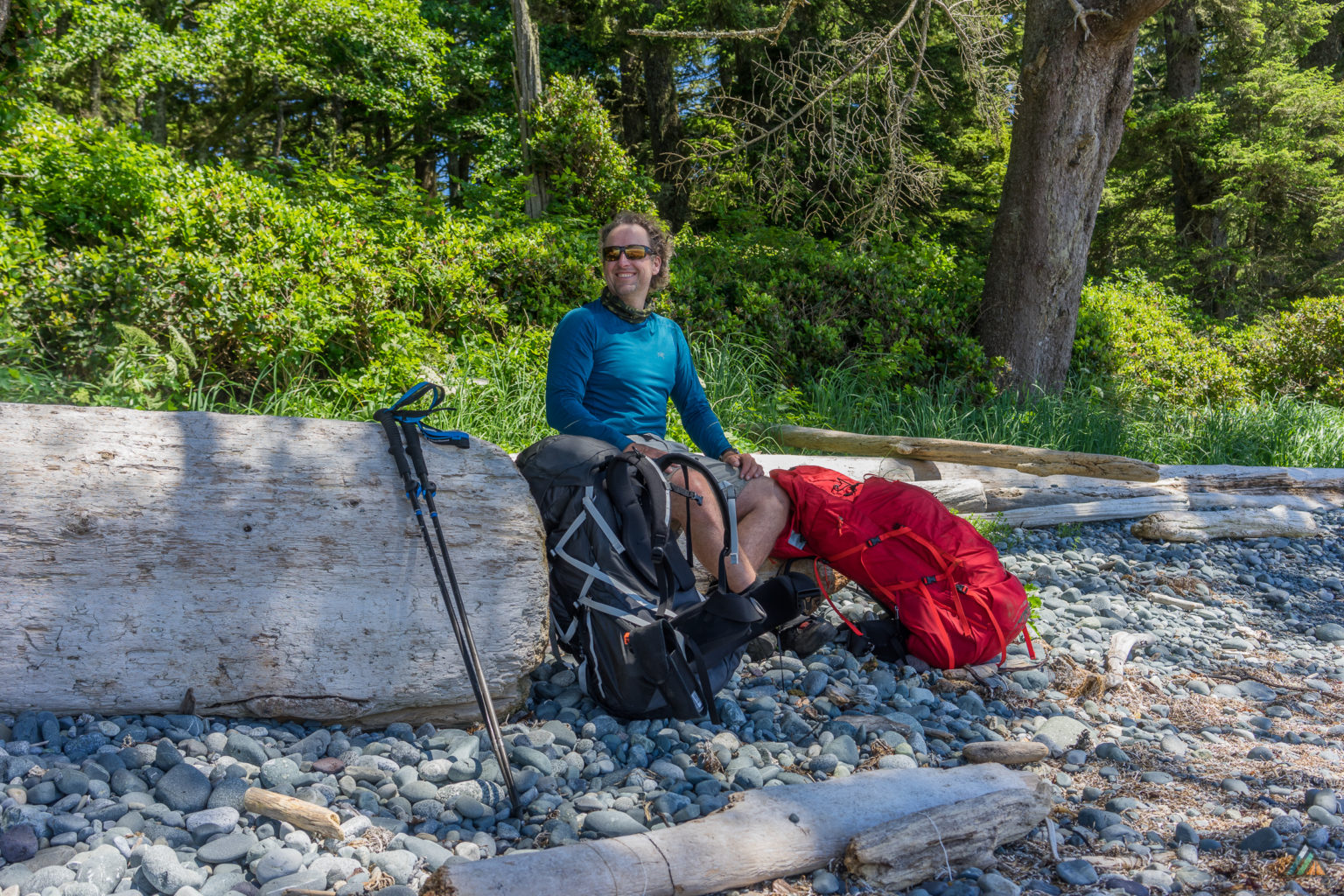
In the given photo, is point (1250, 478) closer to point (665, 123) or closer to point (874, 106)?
point (874, 106)

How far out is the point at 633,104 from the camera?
13453 mm

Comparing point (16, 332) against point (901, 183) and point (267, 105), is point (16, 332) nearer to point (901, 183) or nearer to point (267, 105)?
point (901, 183)

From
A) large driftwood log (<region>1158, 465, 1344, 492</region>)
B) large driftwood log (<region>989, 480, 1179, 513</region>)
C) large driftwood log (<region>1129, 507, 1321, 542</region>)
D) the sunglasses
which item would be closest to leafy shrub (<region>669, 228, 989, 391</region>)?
large driftwood log (<region>1158, 465, 1344, 492</region>)

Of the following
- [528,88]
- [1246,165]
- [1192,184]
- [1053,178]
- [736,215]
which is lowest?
[736,215]

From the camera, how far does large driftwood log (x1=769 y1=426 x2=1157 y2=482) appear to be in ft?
18.4

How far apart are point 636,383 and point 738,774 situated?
1.80 meters

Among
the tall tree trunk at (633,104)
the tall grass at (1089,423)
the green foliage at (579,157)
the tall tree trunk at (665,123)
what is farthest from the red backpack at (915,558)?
the tall tree trunk at (633,104)

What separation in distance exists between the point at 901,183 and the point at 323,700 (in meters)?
6.44

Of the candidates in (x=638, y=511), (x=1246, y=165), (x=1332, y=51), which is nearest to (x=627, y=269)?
(x=638, y=511)

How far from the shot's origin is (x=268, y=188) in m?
5.41

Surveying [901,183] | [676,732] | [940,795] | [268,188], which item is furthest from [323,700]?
[901,183]

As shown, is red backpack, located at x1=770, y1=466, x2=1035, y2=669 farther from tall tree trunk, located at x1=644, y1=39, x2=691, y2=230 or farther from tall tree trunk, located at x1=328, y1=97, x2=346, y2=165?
tall tree trunk, located at x1=328, y1=97, x2=346, y2=165

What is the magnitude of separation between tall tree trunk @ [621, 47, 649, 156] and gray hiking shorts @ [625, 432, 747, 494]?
33.9 feet

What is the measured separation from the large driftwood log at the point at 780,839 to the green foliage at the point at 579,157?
21.1ft
